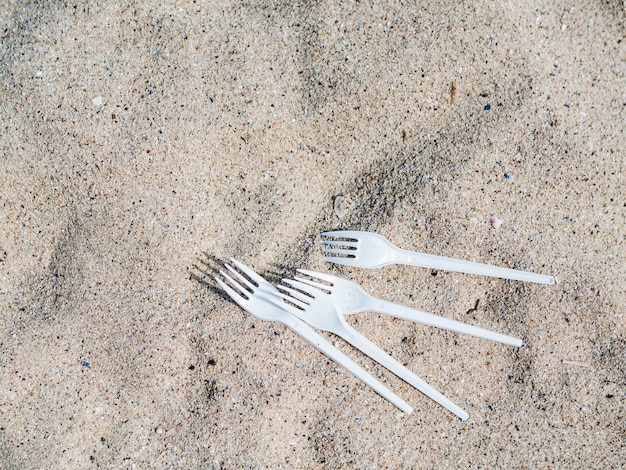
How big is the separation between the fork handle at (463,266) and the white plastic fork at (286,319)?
13.4 inches

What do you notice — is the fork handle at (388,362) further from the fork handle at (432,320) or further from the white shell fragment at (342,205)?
the white shell fragment at (342,205)

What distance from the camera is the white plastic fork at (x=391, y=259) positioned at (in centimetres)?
153

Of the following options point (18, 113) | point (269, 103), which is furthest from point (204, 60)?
point (18, 113)

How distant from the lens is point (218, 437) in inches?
60.4

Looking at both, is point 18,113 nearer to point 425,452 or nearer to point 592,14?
point 425,452

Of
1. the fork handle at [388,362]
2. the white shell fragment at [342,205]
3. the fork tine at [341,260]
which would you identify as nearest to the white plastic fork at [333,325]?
the fork handle at [388,362]

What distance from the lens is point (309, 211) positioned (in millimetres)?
1582

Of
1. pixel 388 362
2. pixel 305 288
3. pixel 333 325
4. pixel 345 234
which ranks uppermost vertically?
pixel 345 234

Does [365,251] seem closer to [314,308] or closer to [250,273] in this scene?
[314,308]

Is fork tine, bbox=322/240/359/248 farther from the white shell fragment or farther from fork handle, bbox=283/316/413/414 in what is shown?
fork handle, bbox=283/316/413/414

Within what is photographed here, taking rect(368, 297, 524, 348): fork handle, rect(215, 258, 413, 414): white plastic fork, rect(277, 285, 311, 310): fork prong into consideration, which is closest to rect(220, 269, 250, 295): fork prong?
rect(215, 258, 413, 414): white plastic fork

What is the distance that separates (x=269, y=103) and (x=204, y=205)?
1.22 ft

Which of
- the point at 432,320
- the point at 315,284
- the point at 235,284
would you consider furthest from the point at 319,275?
the point at 432,320

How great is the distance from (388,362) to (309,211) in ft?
1.69
